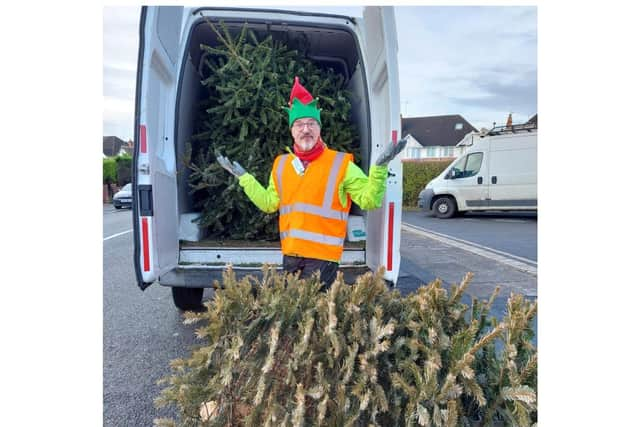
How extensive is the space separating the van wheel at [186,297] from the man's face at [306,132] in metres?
2.10

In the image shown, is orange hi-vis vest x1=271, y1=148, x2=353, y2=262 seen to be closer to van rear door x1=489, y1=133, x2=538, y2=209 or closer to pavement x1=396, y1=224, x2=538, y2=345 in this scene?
pavement x1=396, y1=224, x2=538, y2=345

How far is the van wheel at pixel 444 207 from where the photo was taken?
13.3 metres

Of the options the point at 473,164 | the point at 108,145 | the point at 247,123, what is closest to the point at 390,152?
the point at 108,145

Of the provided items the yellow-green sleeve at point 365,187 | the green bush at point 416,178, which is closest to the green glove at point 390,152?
the yellow-green sleeve at point 365,187

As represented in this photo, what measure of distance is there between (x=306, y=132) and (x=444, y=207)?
39.4 feet

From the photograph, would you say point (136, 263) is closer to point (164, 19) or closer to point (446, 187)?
point (164, 19)

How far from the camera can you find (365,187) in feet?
7.05

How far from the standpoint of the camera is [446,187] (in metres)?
13.1

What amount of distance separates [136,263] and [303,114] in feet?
4.82

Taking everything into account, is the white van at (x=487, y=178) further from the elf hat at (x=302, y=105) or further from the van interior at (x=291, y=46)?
the elf hat at (x=302, y=105)

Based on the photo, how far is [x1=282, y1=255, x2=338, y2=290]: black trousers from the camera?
231cm

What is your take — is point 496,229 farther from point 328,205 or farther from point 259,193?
point 259,193

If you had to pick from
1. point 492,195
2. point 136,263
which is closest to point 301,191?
point 136,263

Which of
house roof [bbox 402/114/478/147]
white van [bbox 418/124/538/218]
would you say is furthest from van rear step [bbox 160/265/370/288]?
house roof [bbox 402/114/478/147]
